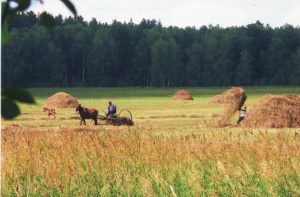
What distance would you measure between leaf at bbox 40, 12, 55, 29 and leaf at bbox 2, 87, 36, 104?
284mm

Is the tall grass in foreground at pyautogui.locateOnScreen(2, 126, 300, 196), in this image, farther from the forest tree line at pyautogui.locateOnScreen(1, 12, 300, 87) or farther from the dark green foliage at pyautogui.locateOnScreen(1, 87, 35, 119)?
the forest tree line at pyautogui.locateOnScreen(1, 12, 300, 87)

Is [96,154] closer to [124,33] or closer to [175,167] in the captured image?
[175,167]

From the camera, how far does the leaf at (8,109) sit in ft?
5.27

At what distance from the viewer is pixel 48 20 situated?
181 cm

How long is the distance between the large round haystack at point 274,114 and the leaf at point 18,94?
2839cm

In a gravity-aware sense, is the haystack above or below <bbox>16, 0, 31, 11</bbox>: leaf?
below

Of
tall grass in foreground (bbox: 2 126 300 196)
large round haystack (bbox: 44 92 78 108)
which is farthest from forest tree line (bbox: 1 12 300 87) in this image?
tall grass in foreground (bbox: 2 126 300 196)

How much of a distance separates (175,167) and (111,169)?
3.13ft

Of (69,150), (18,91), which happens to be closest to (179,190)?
(69,150)

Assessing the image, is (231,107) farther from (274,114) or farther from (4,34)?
(4,34)

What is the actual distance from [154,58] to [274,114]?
126m

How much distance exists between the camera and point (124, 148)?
980cm

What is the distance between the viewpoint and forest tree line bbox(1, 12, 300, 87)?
490 ft

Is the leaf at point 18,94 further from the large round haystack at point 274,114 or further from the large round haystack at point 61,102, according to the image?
the large round haystack at point 61,102
